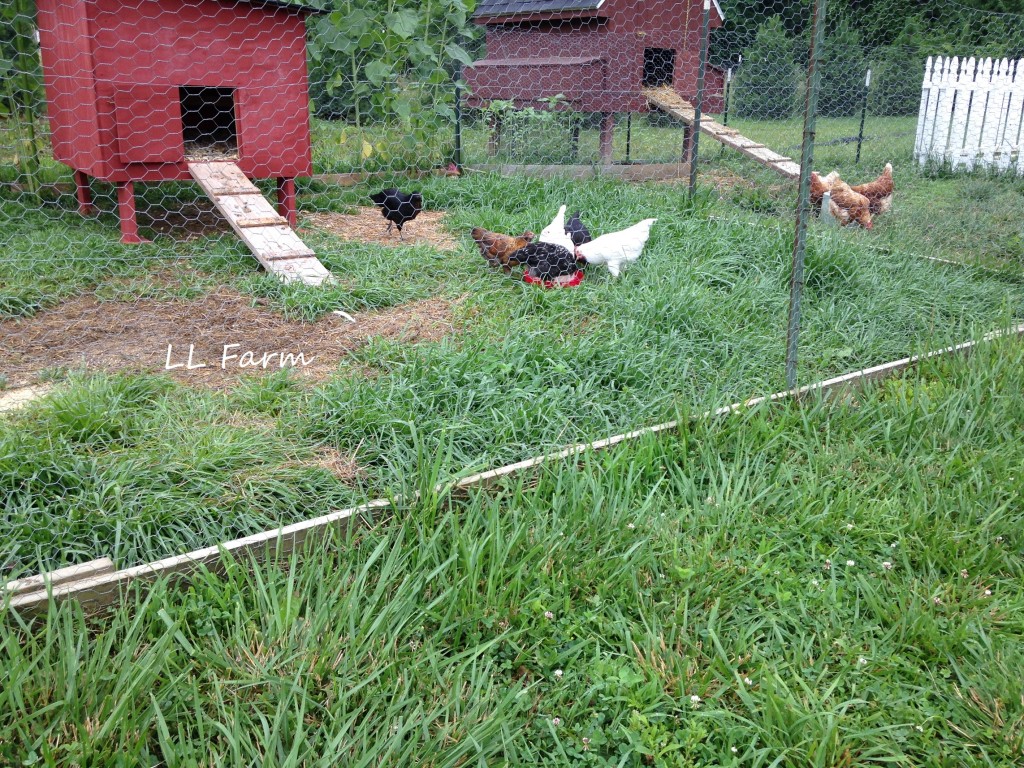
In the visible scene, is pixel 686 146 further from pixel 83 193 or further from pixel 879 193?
pixel 83 193

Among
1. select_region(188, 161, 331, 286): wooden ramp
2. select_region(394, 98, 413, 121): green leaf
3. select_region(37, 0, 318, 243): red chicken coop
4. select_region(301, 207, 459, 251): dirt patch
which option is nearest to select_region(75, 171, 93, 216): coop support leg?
select_region(37, 0, 318, 243): red chicken coop

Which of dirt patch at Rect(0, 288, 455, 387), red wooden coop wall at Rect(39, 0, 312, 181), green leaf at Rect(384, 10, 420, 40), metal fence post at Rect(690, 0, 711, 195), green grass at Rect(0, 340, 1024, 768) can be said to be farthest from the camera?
green leaf at Rect(384, 10, 420, 40)

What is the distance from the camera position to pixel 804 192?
2.90 metres

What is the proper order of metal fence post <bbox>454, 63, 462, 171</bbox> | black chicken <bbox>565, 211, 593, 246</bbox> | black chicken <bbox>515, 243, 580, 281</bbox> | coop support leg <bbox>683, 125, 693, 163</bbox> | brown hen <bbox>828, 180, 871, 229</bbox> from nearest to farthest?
black chicken <bbox>515, 243, 580, 281</bbox> < black chicken <bbox>565, 211, 593, 246</bbox> < brown hen <bbox>828, 180, 871, 229</bbox> < metal fence post <bbox>454, 63, 462, 171</bbox> < coop support leg <bbox>683, 125, 693, 163</bbox>

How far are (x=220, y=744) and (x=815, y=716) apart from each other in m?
1.18

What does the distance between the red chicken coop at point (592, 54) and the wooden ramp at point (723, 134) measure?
21 cm

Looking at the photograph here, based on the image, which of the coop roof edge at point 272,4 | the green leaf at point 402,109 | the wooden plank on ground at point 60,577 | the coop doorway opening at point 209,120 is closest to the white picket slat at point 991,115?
the green leaf at point 402,109

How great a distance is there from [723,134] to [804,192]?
15.8 ft

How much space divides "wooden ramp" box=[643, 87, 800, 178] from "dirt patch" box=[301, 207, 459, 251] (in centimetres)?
280

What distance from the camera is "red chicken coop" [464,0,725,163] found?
7.55 meters

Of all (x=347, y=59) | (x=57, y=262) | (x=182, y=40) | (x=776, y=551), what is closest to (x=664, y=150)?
(x=347, y=59)

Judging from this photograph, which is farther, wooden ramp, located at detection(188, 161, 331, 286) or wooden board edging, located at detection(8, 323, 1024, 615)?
wooden ramp, located at detection(188, 161, 331, 286)

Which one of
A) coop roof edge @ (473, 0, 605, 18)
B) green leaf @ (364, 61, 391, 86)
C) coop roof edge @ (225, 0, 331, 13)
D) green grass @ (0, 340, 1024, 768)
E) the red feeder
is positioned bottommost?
green grass @ (0, 340, 1024, 768)

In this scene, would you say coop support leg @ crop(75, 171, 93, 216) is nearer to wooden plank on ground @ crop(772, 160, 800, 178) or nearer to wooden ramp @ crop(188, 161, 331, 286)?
wooden ramp @ crop(188, 161, 331, 286)
